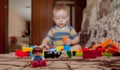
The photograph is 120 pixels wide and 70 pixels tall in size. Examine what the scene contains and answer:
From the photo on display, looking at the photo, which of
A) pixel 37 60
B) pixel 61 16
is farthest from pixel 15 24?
pixel 37 60

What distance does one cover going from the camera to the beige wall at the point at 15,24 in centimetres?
310

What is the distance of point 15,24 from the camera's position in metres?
3.20

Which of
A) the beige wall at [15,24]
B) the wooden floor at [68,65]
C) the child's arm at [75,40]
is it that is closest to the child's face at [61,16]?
the child's arm at [75,40]

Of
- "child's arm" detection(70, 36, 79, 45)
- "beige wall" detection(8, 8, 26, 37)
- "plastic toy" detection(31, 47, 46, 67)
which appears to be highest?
"beige wall" detection(8, 8, 26, 37)

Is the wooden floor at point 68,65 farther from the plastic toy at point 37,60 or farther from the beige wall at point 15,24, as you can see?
the beige wall at point 15,24

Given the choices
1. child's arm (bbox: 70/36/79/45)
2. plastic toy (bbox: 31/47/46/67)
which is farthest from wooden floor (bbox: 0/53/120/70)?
child's arm (bbox: 70/36/79/45)

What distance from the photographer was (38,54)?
806 millimetres

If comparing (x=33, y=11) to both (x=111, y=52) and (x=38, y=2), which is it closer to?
(x=38, y=2)

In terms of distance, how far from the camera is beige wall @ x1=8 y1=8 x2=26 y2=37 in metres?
3.10

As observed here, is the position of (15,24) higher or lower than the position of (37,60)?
higher

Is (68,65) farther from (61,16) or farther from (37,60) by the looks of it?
(61,16)

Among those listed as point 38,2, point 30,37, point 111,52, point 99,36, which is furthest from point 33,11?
point 111,52

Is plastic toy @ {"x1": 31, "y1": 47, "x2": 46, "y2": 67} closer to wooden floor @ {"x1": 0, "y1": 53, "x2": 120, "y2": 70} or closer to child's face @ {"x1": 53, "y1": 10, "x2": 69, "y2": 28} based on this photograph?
wooden floor @ {"x1": 0, "y1": 53, "x2": 120, "y2": 70}

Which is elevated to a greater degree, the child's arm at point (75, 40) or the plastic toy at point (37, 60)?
the plastic toy at point (37, 60)
